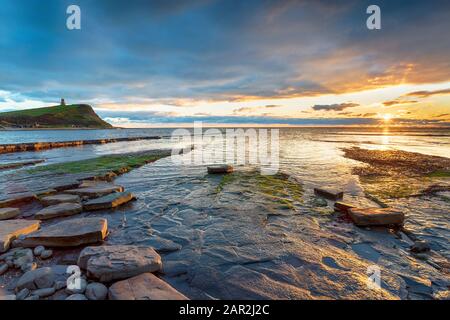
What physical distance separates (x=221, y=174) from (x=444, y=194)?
11663mm

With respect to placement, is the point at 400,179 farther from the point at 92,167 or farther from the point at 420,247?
the point at 92,167

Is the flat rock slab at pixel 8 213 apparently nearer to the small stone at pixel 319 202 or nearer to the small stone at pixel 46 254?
the small stone at pixel 46 254

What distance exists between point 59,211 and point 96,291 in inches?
210

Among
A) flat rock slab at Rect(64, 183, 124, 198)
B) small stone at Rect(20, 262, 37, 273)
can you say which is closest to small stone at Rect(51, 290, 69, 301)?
small stone at Rect(20, 262, 37, 273)

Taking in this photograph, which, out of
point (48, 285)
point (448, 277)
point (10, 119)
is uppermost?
point (10, 119)

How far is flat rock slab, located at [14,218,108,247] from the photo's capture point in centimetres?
562

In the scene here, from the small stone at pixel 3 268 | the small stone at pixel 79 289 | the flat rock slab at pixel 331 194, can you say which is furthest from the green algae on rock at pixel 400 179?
the small stone at pixel 3 268

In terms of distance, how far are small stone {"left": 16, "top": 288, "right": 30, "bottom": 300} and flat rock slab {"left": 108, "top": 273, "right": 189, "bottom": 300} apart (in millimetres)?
1303

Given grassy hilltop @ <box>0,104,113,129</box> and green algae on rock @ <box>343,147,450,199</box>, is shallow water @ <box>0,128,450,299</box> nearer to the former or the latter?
green algae on rock @ <box>343,147,450,199</box>

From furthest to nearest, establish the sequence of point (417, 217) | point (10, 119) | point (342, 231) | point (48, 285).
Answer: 1. point (10, 119)
2. point (417, 217)
3. point (342, 231)
4. point (48, 285)

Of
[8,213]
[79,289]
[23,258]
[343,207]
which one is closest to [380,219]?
[343,207]

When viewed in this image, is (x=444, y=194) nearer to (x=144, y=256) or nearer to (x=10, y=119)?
(x=144, y=256)
